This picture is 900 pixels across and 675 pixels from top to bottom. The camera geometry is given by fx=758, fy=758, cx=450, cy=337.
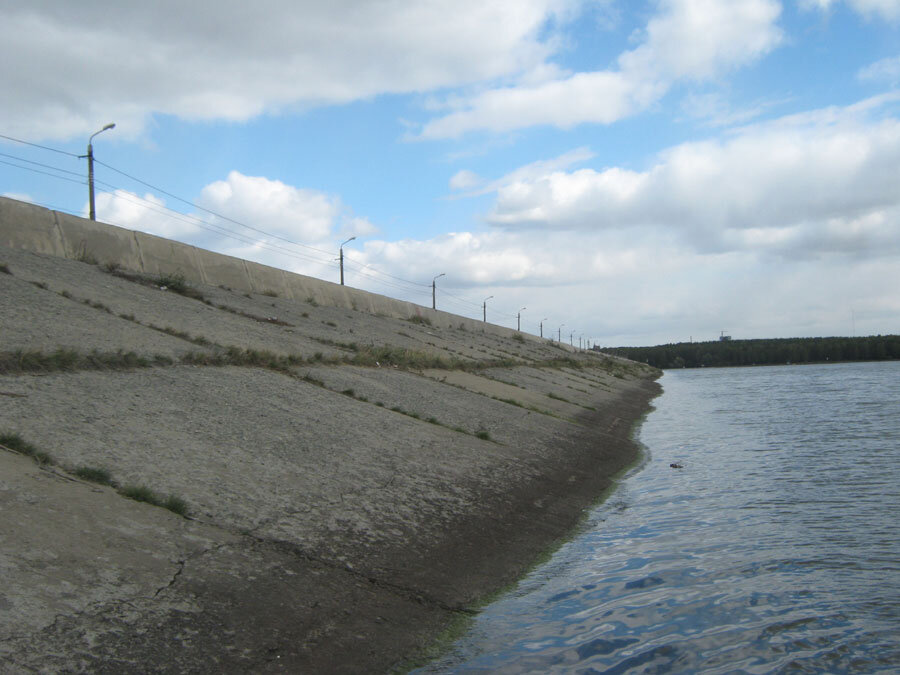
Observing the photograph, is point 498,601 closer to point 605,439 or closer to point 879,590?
point 879,590

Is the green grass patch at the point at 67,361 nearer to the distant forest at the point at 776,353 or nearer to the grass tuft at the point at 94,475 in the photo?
the grass tuft at the point at 94,475

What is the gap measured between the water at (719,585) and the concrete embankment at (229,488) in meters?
0.55

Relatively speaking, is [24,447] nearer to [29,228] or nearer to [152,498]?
[152,498]

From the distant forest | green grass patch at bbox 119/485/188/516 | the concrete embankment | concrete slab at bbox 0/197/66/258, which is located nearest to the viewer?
the concrete embankment

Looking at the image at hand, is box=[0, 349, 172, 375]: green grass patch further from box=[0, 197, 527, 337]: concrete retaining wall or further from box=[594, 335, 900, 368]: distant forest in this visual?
box=[594, 335, 900, 368]: distant forest

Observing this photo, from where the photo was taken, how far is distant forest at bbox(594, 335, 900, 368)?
14675cm

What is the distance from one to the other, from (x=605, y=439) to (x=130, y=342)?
11.5 meters

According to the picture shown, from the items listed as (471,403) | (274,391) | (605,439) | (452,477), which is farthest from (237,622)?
(605,439)

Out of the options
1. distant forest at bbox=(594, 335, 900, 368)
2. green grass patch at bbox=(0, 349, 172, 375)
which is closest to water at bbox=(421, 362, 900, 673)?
green grass patch at bbox=(0, 349, 172, 375)

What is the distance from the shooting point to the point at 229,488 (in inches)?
277

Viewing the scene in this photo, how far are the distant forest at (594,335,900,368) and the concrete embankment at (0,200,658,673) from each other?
495 ft

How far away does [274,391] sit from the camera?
11.2 meters

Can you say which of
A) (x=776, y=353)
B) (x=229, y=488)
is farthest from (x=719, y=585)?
(x=776, y=353)

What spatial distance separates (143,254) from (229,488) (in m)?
15.2
